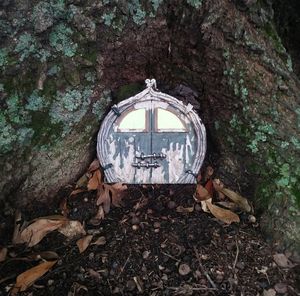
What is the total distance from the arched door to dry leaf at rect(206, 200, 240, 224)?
0.16m

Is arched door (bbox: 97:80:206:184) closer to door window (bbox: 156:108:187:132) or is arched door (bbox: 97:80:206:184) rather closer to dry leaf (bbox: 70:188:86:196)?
door window (bbox: 156:108:187:132)

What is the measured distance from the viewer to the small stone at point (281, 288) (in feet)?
5.49

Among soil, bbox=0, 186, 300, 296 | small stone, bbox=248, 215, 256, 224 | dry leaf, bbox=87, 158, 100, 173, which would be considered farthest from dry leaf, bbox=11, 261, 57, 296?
small stone, bbox=248, 215, 256, 224

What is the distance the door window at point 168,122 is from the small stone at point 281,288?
735 mm

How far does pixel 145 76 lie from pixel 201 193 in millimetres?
568

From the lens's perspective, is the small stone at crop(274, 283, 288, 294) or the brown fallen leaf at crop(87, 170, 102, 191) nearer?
the small stone at crop(274, 283, 288, 294)

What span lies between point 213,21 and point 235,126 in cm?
44

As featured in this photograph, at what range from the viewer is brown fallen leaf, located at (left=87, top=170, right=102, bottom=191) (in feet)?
6.53

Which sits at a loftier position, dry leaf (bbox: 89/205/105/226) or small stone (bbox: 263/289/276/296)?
dry leaf (bbox: 89/205/105/226)

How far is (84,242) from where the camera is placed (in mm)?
1807

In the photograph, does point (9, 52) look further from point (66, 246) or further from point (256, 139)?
point (256, 139)

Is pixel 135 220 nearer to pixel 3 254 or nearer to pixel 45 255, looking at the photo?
pixel 45 255

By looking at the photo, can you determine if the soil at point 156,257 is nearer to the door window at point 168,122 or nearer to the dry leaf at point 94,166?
the dry leaf at point 94,166

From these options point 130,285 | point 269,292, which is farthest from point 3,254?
point 269,292
